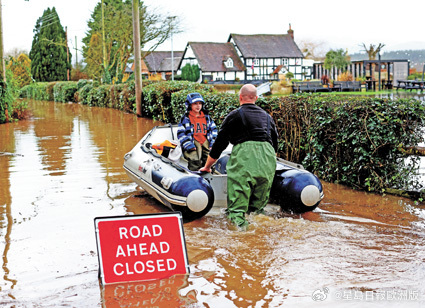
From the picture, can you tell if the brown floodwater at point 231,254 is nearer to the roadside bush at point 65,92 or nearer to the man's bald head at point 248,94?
the man's bald head at point 248,94

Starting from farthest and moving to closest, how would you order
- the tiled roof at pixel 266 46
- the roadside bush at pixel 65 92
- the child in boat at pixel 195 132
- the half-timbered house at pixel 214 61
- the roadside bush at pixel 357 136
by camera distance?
the tiled roof at pixel 266 46, the half-timbered house at pixel 214 61, the roadside bush at pixel 65 92, the child in boat at pixel 195 132, the roadside bush at pixel 357 136

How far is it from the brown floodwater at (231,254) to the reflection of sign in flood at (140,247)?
0.11m

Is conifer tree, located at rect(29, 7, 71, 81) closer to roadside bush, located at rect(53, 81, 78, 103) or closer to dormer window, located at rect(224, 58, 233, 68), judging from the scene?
roadside bush, located at rect(53, 81, 78, 103)

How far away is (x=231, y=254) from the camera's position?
573 centimetres

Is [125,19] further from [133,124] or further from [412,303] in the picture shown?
[412,303]

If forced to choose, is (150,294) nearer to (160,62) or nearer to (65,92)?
(65,92)

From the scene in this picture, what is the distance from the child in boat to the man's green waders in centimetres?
176

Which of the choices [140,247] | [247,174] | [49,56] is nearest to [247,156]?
[247,174]

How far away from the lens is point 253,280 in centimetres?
504

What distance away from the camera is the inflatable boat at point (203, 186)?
6.78 metres

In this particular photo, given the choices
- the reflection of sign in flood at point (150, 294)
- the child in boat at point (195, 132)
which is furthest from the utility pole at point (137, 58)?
the reflection of sign in flood at point (150, 294)

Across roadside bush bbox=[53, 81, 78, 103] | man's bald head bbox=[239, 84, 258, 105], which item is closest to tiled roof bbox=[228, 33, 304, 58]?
roadside bush bbox=[53, 81, 78, 103]

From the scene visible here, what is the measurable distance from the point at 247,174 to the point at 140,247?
6.29 ft

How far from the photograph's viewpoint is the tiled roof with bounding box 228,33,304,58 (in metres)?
76.4
